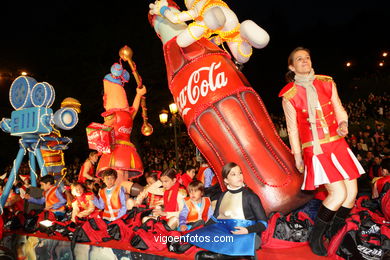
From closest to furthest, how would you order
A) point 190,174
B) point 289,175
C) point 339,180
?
point 339,180 → point 289,175 → point 190,174

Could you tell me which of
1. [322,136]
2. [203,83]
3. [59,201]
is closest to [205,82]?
[203,83]

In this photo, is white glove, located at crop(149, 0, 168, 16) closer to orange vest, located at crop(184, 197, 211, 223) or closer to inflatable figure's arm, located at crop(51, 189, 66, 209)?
orange vest, located at crop(184, 197, 211, 223)

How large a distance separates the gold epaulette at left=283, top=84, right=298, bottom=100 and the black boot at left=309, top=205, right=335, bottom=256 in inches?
40.3

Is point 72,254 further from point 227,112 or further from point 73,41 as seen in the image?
point 73,41

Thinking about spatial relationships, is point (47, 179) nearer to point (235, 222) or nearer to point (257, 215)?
point (235, 222)

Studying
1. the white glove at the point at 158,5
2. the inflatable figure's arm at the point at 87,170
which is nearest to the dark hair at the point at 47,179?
the inflatable figure's arm at the point at 87,170

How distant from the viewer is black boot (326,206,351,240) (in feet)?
10.0

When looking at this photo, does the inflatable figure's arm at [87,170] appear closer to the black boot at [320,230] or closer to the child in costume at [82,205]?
the child in costume at [82,205]

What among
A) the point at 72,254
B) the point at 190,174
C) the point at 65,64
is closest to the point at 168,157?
the point at 65,64

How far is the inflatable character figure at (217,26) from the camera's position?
3.60 metres

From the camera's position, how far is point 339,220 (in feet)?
10.1

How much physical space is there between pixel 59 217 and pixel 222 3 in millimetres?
4304

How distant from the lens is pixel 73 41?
13.6 meters

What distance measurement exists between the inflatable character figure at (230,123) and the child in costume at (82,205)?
84.6 inches
